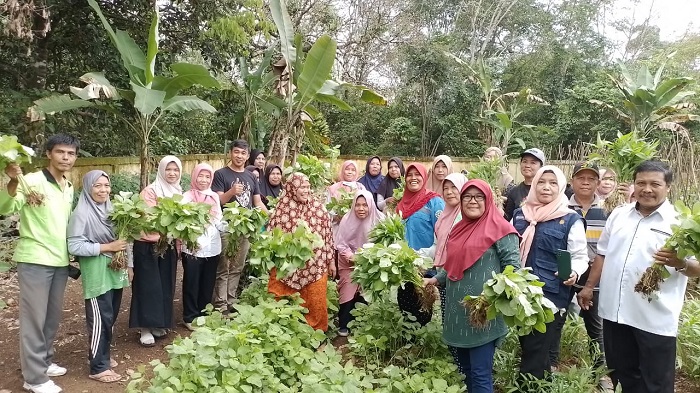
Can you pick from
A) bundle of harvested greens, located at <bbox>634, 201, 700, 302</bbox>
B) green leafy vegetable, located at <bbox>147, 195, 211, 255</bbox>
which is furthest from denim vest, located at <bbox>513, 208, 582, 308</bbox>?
green leafy vegetable, located at <bbox>147, 195, 211, 255</bbox>

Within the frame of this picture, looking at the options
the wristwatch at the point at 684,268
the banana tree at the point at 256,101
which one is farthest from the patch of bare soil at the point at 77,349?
the banana tree at the point at 256,101

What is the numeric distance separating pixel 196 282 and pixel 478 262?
2766mm

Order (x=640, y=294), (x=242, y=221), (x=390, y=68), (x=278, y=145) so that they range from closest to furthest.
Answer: (x=640, y=294), (x=242, y=221), (x=278, y=145), (x=390, y=68)

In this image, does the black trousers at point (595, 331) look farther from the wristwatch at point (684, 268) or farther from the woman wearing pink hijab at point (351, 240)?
the woman wearing pink hijab at point (351, 240)

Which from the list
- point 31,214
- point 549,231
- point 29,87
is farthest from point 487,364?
point 29,87

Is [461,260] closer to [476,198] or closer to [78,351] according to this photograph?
[476,198]

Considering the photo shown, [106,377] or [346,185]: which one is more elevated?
[346,185]

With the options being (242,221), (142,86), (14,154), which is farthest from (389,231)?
(142,86)

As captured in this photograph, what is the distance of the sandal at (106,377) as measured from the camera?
3479 millimetres

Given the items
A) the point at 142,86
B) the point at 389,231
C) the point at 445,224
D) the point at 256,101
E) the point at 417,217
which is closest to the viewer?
the point at 445,224

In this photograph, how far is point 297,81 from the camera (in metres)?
6.64

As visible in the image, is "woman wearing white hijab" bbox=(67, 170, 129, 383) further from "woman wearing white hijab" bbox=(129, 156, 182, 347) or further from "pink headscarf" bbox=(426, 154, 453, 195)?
"pink headscarf" bbox=(426, 154, 453, 195)

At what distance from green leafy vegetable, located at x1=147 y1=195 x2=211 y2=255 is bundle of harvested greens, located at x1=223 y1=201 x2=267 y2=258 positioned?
0.43 m

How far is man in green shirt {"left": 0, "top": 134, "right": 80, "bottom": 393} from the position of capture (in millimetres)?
3111
